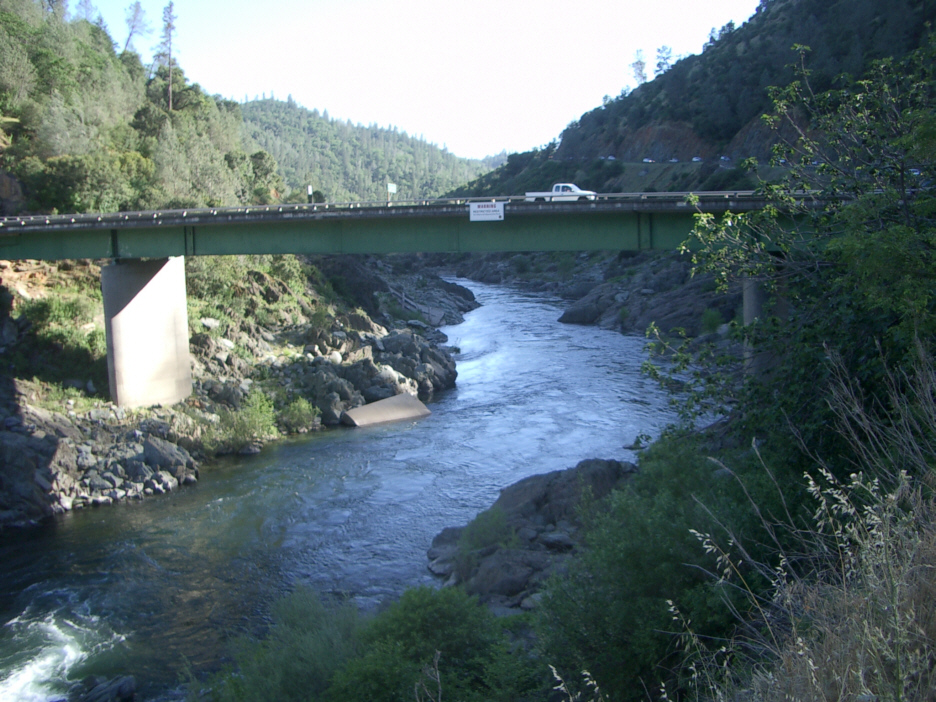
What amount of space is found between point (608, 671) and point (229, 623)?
856 cm

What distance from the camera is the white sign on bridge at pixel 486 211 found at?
23.0 meters

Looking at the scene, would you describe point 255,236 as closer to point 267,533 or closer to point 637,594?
point 267,533

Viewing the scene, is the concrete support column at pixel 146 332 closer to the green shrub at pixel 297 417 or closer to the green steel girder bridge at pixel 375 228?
the green steel girder bridge at pixel 375 228

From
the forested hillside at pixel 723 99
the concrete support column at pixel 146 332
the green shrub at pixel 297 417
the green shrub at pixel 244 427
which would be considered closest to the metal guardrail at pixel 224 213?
the concrete support column at pixel 146 332

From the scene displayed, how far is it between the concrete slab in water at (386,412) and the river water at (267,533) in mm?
692

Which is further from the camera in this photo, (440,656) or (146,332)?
(146,332)

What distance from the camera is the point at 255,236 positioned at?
2727cm

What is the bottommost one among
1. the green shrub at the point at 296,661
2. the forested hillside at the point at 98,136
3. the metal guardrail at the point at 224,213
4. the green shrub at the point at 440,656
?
the green shrub at the point at 296,661

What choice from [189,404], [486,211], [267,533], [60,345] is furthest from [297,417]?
[486,211]

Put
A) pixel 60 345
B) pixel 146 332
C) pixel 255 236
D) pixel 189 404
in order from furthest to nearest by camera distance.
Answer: pixel 60 345, pixel 146 332, pixel 189 404, pixel 255 236

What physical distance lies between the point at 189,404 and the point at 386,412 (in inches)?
296

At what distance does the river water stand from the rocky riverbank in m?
1.04

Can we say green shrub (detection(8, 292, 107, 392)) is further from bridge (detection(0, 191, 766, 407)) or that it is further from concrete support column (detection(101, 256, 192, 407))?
bridge (detection(0, 191, 766, 407))

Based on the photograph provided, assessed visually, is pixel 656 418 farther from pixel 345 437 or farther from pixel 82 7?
pixel 82 7
